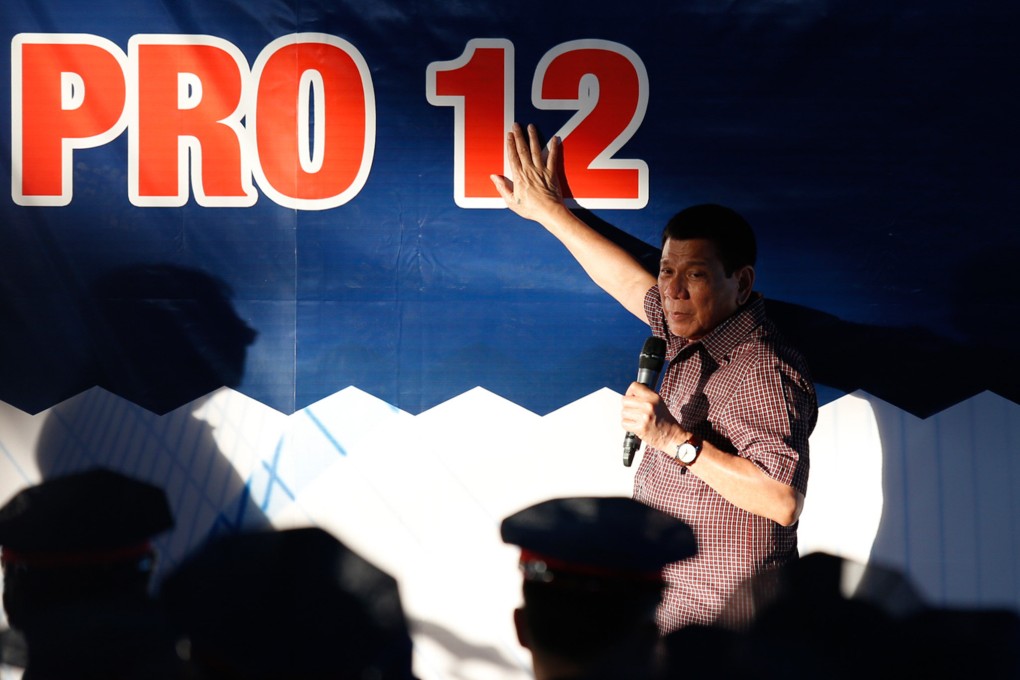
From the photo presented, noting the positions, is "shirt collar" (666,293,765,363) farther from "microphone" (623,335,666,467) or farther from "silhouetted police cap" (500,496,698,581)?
"silhouetted police cap" (500,496,698,581)

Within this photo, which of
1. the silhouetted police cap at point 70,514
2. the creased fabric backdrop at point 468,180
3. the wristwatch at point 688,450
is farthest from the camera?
the silhouetted police cap at point 70,514

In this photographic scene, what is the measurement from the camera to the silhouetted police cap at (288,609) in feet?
7.89

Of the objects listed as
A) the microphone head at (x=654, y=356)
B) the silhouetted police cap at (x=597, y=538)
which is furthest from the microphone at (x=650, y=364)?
the silhouetted police cap at (x=597, y=538)

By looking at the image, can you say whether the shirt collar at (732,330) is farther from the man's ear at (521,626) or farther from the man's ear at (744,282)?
the man's ear at (521,626)

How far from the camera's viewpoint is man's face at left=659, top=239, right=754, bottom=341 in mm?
2346

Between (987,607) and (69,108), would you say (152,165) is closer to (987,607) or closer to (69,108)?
(69,108)

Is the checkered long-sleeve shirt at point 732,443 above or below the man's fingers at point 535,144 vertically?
below

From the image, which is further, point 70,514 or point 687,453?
point 70,514

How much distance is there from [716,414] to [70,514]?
1966 mm

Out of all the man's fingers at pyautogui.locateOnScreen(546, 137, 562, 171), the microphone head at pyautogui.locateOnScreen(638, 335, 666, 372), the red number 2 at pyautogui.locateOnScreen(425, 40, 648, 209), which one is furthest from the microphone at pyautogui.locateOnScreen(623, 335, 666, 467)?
the man's fingers at pyautogui.locateOnScreen(546, 137, 562, 171)

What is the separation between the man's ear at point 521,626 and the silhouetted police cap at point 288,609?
335mm

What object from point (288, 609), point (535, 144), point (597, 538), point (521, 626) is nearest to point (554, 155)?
point (535, 144)

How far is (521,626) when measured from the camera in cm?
259

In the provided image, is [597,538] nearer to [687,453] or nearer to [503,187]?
[687,453]
